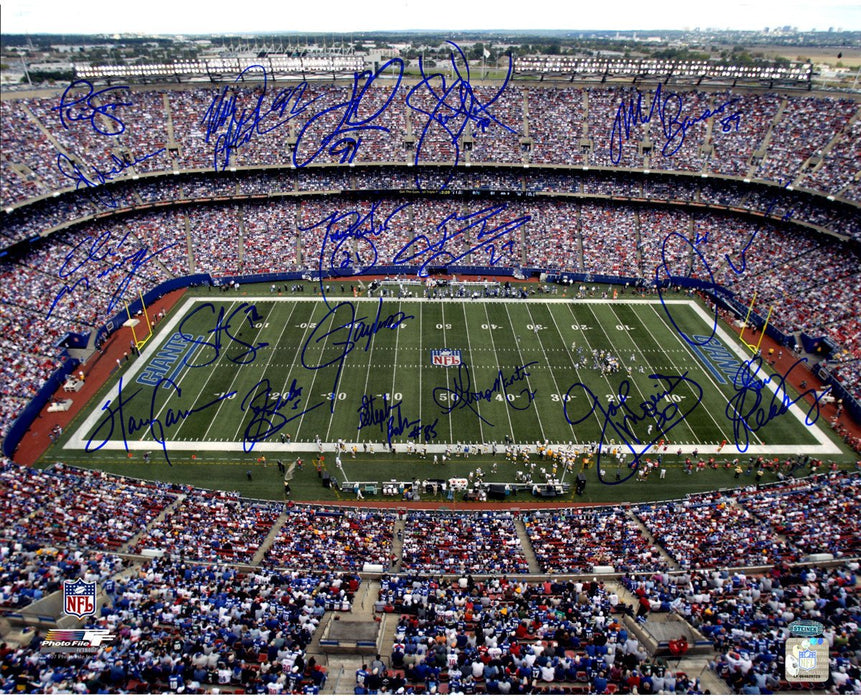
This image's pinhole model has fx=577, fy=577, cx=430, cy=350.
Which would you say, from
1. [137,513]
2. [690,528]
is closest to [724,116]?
[690,528]

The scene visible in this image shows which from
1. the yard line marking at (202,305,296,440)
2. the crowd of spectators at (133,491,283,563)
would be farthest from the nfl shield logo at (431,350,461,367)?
the crowd of spectators at (133,491,283,563)
